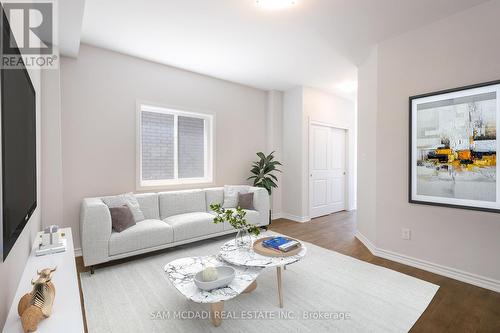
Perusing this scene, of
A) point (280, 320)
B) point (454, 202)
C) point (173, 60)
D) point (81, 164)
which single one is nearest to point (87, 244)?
point (81, 164)

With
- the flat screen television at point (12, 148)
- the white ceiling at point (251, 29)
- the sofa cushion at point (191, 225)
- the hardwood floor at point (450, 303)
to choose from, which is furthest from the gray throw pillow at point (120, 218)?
the hardwood floor at point (450, 303)

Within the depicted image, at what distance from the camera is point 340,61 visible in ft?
12.3

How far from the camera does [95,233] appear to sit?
2660mm

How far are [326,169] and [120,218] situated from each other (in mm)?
4185

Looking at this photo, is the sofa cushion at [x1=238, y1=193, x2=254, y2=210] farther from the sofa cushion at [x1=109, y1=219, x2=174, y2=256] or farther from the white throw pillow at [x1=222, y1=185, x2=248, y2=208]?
the sofa cushion at [x1=109, y1=219, x2=174, y2=256]

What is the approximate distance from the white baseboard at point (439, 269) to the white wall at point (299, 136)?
5.72ft

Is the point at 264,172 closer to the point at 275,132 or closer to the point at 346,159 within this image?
the point at 275,132

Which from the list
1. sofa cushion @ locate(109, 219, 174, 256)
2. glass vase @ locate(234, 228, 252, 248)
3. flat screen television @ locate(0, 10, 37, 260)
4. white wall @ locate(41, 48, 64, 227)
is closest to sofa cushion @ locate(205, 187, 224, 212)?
sofa cushion @ locate(109, 219, 174, 256)

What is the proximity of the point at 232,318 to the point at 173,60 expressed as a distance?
11.4ft

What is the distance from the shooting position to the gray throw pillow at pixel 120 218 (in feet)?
9.48

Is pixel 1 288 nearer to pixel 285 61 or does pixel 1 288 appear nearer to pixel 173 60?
pixel 173 60

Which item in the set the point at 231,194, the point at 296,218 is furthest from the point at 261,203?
the point at 296,218

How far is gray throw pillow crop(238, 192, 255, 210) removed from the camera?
4.17m

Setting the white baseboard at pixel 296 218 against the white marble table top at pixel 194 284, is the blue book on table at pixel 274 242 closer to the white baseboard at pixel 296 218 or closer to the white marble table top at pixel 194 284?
the white marble table top at pixel 194 284
